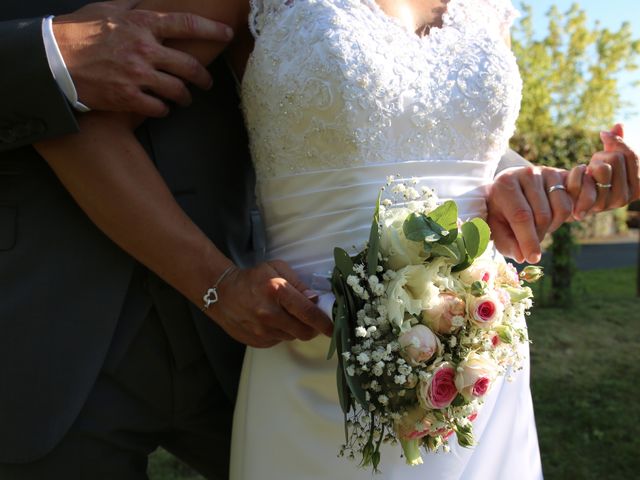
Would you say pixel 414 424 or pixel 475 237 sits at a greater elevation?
pixel 475 237

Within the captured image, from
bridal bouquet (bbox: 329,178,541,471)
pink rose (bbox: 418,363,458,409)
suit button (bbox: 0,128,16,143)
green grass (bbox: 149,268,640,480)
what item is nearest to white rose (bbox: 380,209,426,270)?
bridal bouquet (bbox: 329,178,541,471)

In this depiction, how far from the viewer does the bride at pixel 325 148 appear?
5.41ft

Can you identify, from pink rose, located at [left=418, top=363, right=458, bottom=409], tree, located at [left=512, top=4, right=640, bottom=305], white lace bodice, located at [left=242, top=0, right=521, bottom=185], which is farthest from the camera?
tree, located at [left=512, top=4, right=640, bottom=305]

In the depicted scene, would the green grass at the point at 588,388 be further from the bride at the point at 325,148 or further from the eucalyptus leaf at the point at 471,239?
the eucalyptus leaf at the point at 471,239

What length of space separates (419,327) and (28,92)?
0.97 metres

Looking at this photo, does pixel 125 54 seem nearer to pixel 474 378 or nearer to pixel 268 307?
pixel 268 307

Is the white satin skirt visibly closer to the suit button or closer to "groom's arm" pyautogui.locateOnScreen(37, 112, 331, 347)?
"groom's arm" pyautogui.locateOnScreen(37, 112, 331, 347)

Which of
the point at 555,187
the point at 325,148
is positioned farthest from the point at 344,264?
the point at 555,187

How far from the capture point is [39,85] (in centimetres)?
152

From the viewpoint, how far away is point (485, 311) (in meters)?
1.35

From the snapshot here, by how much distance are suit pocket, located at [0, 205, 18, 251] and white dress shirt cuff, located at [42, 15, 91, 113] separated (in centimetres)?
36

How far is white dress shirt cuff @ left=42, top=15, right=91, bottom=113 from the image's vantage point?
4.99ft

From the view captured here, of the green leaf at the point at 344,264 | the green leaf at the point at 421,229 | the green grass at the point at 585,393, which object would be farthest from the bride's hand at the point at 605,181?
the green grass at the point at 585,393

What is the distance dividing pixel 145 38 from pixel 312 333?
2.45 feet
